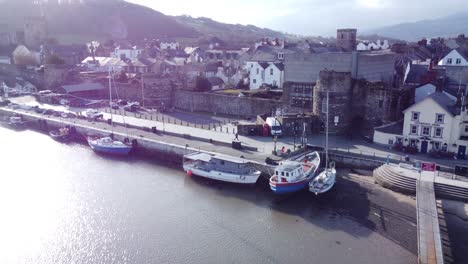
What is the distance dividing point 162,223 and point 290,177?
269 inches

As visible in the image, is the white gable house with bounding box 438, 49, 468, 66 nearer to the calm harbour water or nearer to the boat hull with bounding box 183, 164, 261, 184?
the calm harbour water

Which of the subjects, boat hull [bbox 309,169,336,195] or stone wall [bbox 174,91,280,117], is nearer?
boat hull [bbox 309,169,336,195]

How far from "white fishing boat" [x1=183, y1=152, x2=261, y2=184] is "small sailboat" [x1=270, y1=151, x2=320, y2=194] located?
1.58 m

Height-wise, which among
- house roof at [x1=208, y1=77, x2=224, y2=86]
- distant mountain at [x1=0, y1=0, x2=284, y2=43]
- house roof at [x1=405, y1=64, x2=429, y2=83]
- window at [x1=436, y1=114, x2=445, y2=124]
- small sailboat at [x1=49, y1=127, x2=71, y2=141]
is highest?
distant mountain at [x1=0, y1=0, x2=284, y2=43]

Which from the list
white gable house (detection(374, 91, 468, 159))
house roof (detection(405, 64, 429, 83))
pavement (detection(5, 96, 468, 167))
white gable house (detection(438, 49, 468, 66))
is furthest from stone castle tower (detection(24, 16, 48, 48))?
white gable house (detection(374, 91, 468, 159))

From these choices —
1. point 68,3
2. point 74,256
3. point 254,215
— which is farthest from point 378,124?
point 68,3

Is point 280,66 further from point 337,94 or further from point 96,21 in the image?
point 96,21

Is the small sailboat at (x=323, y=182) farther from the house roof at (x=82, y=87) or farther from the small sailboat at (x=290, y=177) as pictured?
the house roof at (x=82, y=87)

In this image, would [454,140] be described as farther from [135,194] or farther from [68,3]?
[68,3]

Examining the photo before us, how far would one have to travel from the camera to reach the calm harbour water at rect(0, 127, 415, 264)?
51.9 feet

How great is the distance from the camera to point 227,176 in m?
22.3

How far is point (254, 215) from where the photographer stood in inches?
754

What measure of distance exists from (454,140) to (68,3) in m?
A: 131

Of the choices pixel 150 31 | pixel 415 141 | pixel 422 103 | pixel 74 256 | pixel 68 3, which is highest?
pixel 68 3
